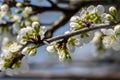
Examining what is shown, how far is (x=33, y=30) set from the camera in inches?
53.8

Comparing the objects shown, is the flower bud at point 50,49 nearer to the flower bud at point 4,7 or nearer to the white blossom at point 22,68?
the white blossom at point 22,68

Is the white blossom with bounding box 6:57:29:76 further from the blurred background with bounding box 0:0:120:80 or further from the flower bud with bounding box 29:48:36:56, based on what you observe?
the blurred background with bounding box 0:0:120:80

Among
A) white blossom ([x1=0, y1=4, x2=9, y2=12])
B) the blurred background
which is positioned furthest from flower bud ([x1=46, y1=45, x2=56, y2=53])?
the blurred background

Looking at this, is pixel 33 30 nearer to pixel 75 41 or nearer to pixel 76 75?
pixel 75 41

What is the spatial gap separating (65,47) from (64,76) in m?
2.43

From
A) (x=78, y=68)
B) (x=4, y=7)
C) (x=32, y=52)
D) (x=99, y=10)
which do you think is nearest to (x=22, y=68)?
(x=32, y=52)

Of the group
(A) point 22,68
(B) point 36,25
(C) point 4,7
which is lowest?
(A) point 22,68

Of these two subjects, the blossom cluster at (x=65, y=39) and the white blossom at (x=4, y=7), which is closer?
the blossom cluster at (x=65, y=39)

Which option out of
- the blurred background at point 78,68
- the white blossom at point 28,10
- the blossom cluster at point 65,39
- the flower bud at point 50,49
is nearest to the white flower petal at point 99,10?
the blossom cluster at point 65,39

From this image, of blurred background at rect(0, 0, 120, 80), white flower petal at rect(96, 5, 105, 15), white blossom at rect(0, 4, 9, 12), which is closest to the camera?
white flower petal at rect(96, 5, 105, 15)

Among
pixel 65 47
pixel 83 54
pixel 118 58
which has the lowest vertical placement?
pixel 65 47

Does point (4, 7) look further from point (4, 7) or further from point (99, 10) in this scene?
point (99, 10)

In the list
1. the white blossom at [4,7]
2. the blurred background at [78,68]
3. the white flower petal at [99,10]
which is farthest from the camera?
the blurred background at [78,68]

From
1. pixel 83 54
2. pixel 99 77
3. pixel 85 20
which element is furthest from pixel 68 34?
pixel 83 54
